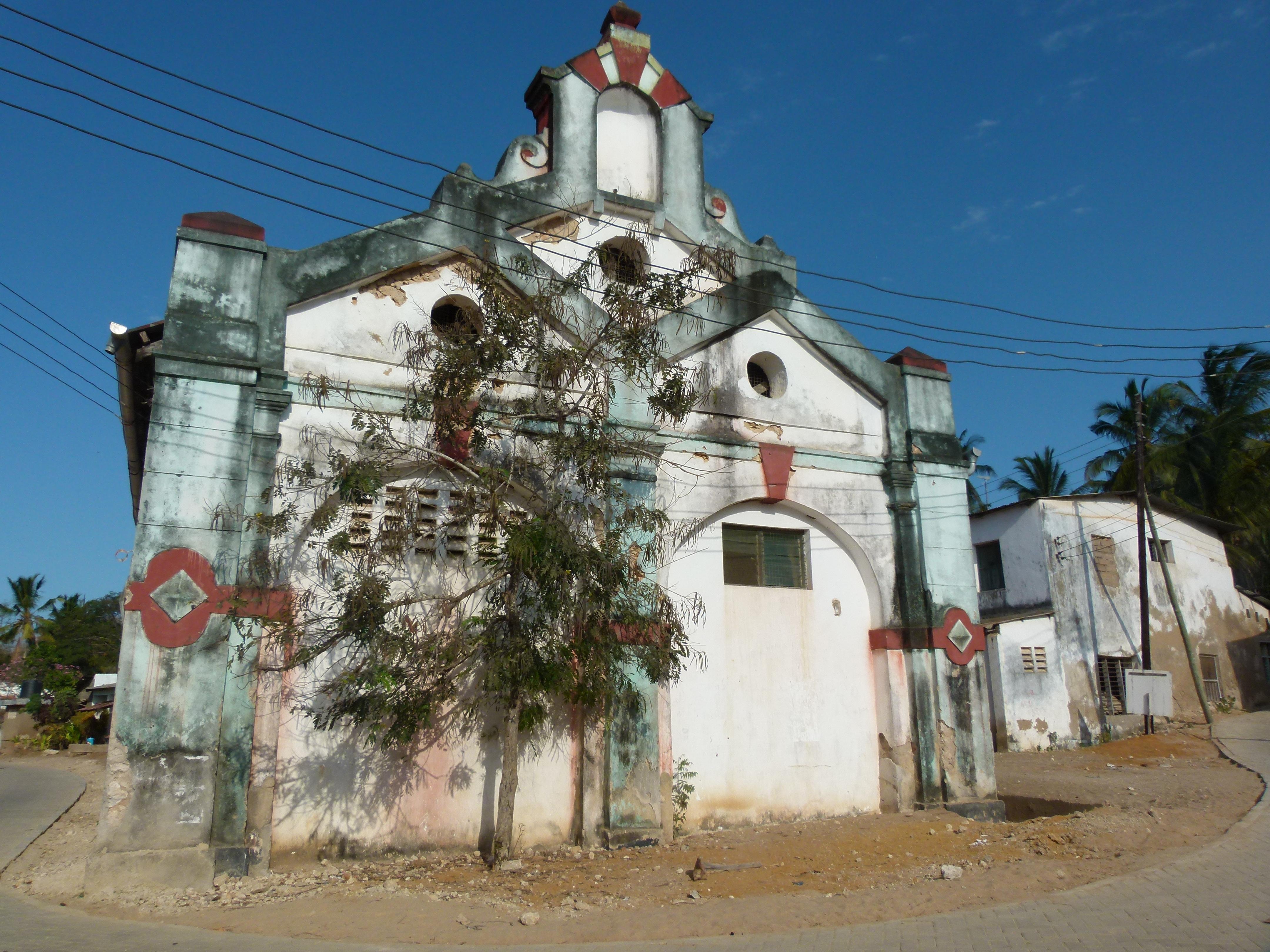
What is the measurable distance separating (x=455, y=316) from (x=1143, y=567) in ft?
59.5

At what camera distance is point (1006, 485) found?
119ft

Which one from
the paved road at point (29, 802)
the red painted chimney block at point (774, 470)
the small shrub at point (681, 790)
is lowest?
the paved road at point (29, 802)

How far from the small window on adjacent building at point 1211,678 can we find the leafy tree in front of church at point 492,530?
791 inches

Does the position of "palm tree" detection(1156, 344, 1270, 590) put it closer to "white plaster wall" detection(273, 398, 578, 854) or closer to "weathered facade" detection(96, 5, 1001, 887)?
"weathered facade" detection(96, 5, 1001, 887)

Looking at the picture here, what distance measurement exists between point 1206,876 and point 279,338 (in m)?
9.46

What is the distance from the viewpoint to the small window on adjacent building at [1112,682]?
2156cm

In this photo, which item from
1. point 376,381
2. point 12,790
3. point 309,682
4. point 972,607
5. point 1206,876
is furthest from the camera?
point 12,790

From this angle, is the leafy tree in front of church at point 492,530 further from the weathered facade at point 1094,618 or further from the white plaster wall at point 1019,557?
the white plaster wall at point 1019,557

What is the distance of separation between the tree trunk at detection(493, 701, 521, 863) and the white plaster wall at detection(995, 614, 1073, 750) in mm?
14829

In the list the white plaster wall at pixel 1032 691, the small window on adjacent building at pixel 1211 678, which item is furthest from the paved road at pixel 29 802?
the small window on adjacent building at pixel 1211 678

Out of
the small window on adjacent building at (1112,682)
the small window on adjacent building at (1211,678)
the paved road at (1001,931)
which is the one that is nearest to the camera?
the paved road at (1001,931)

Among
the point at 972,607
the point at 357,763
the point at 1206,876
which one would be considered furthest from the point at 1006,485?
the point at 357,763

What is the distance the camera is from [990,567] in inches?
942

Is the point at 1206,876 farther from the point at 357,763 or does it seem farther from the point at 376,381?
the point at 376,381
